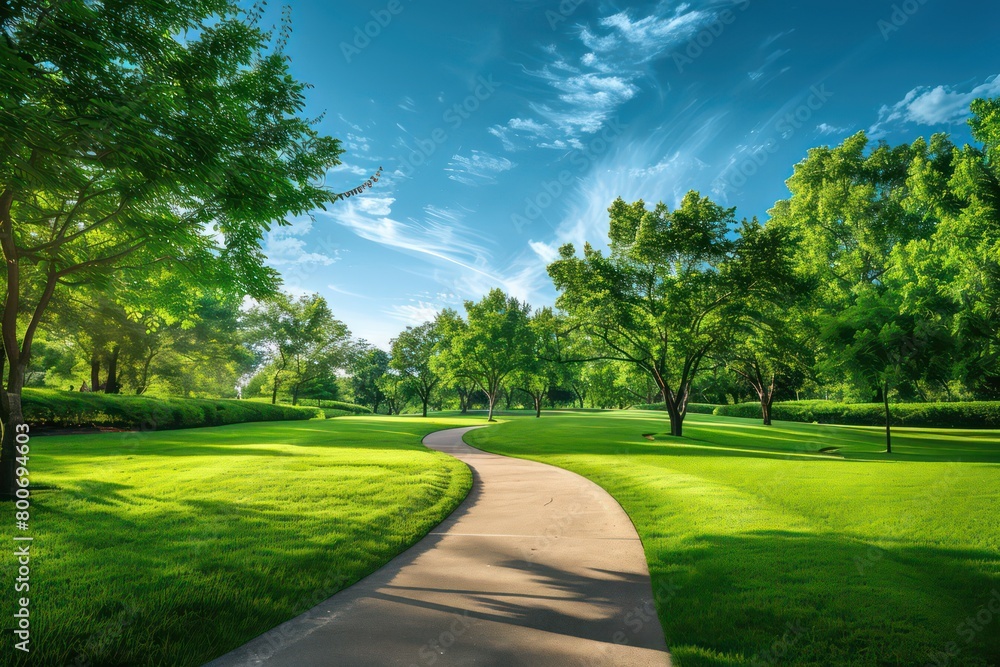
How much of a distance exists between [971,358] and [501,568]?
23.5m

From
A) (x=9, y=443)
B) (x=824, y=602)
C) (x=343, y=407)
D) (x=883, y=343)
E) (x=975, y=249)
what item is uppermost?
(x=975, y=249)

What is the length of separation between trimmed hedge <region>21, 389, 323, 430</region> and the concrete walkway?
2305cm

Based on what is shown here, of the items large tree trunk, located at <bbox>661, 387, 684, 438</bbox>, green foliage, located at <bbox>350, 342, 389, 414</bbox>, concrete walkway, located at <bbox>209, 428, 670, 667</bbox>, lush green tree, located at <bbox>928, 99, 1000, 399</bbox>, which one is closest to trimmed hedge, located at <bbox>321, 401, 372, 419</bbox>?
green foliage, located at <bbox>350, 342, 389, 414</bbox>

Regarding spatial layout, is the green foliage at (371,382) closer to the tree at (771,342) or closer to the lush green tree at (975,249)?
the tree at (771,342)

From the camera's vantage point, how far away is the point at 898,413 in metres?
38.6

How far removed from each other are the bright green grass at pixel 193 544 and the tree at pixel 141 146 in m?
2.93

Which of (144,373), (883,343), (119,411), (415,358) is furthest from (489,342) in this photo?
(144,373)

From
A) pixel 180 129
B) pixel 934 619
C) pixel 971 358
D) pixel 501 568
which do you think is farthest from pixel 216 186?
pixel 971 358

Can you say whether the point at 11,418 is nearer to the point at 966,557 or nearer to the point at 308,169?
the point at 308,169

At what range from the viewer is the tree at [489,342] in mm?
41469

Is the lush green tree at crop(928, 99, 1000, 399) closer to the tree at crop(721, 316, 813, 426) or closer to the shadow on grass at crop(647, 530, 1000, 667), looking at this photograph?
the tree at crop(721, 316, 813, 426)

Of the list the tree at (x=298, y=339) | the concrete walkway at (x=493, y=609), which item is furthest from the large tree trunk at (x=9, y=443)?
the tree at (x=298, y=339)

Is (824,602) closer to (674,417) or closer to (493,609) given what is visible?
(493,609)

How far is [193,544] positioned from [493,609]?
4229 millimetres
